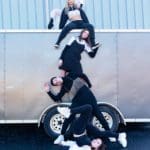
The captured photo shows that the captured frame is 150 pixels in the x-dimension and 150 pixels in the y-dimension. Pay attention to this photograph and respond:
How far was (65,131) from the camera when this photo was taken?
11750mm

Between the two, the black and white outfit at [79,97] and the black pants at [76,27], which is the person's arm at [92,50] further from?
the black and white outfit at [79,97]

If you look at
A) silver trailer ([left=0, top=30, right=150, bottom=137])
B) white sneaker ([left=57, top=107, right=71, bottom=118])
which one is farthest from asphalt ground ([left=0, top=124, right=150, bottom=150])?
white sneaker ([left=57, top=107, right=71, bottom=118])

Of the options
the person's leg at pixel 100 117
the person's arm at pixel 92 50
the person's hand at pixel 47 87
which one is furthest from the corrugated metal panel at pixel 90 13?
the person's leg at pixel 100 117

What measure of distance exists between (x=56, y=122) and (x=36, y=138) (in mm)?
804

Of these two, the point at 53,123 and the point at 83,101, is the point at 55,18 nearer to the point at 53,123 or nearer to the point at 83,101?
the point at 53,123

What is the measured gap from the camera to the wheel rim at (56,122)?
12477mm

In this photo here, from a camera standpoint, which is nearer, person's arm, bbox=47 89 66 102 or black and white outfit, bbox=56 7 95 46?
person's arm, bbox=47 89 66 102

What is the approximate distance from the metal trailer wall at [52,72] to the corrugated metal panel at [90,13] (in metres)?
3.37

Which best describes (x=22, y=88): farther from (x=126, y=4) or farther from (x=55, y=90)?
(x=126, y=4)

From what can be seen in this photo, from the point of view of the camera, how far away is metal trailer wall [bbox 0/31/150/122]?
12.5 metres

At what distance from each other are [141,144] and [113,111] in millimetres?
839

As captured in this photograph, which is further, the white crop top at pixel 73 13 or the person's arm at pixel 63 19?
the person's arm at pixel 63 19

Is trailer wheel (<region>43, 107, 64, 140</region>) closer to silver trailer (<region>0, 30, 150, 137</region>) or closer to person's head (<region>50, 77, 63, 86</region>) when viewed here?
silver trailer (<region>0, 30, 150, 137</region>)

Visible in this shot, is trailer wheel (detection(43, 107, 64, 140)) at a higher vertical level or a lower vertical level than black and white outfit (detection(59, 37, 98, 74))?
lower
